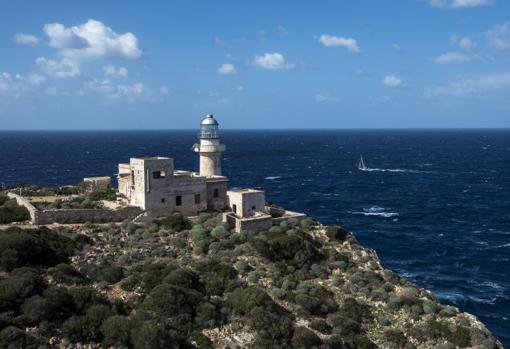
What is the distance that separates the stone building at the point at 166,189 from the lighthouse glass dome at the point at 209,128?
4.44 metres

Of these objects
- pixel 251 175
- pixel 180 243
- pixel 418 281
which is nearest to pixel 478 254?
pixel 418 281

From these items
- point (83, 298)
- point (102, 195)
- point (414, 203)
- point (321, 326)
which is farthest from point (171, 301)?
point (414, 203)

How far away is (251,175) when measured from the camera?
10850cm

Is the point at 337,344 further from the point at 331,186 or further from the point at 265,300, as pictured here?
the point at 331,186

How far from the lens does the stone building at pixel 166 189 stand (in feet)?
127

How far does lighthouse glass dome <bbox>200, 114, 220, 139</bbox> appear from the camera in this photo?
45.4m

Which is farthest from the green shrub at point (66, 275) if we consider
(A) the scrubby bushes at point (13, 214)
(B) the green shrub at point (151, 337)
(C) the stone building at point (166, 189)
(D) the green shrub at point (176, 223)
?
(C) the stone building at point (166, 189)

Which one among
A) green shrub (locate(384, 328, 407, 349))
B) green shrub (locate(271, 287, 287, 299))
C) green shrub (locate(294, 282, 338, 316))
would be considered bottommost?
green shrub (locate(384, 328, 407, 349))

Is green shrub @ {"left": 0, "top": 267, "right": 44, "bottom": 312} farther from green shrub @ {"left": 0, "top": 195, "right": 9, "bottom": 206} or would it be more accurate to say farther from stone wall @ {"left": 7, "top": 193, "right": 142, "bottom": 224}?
green shrub @ {"left": 0, "top": 195, "right": 9, "bottom": 206}

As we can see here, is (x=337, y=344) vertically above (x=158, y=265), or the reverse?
(x=158, y=265)

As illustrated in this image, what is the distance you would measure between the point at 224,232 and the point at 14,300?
1586 centimetres

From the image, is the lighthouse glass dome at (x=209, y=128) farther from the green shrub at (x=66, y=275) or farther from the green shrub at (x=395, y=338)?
the green shrub at (x=395, y=338)

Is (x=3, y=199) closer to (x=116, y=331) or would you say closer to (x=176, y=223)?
(x=176, y=223)

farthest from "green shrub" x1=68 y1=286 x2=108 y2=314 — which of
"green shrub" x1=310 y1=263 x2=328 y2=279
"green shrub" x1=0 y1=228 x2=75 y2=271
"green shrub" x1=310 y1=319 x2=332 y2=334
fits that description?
"green shrub" x1=310 y1=263 x2=328 y2=279
